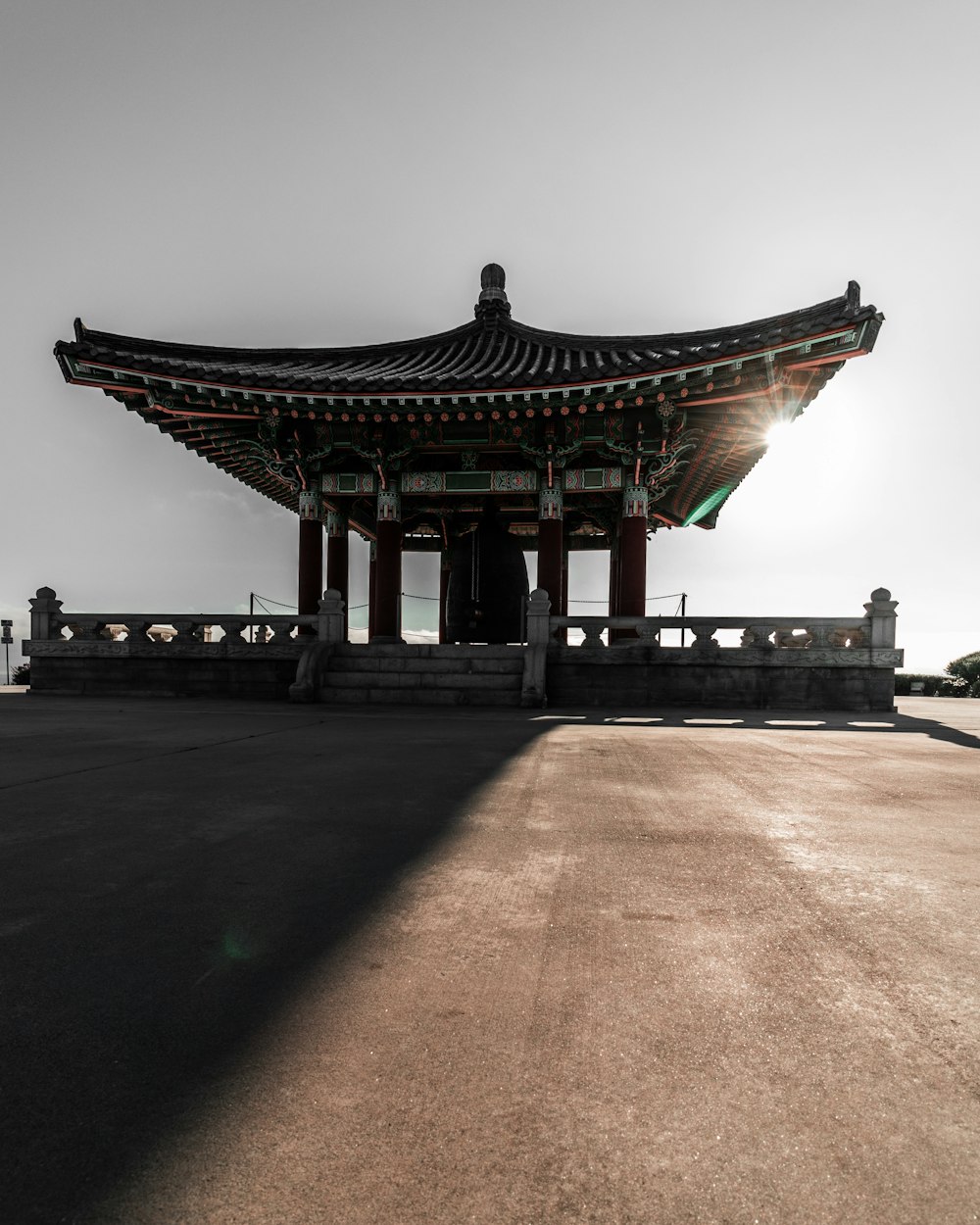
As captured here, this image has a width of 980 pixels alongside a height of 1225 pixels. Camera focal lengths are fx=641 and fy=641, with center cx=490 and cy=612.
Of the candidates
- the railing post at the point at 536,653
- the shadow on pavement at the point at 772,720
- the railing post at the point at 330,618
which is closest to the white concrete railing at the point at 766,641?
the railing post at the point at 536,653

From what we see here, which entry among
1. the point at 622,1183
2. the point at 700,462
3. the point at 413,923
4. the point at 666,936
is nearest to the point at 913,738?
the point at 666,936

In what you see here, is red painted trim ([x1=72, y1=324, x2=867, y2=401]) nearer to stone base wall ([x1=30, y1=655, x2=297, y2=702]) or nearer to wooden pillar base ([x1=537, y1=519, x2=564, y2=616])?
wooden pillar base ([x1=537, y1=519, x2=564, y2=616])

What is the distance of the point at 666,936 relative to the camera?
171 centimetres

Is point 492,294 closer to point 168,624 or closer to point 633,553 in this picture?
point 633,553

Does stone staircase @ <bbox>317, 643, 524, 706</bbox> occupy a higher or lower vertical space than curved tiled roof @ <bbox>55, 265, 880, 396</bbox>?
lower

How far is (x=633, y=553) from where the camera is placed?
40.6 feet

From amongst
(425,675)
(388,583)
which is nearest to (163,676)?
(388,583)

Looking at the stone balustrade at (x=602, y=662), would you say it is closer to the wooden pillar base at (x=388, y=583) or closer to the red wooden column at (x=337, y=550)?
the wooden pillar base at (x=388, y=583)

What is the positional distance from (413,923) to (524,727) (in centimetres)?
494

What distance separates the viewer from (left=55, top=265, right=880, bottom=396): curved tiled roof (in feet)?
33.1

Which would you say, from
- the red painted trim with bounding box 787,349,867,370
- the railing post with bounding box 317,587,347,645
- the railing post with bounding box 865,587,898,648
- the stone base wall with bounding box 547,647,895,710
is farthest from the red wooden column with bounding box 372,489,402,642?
the railing post with bounding box 865,587,898,648

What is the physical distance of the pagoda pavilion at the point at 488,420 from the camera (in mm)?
10703

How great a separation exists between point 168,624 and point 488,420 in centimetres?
707

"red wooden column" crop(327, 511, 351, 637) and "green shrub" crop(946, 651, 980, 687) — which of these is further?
"green shrub" crop(946, 651, 980, 687)
